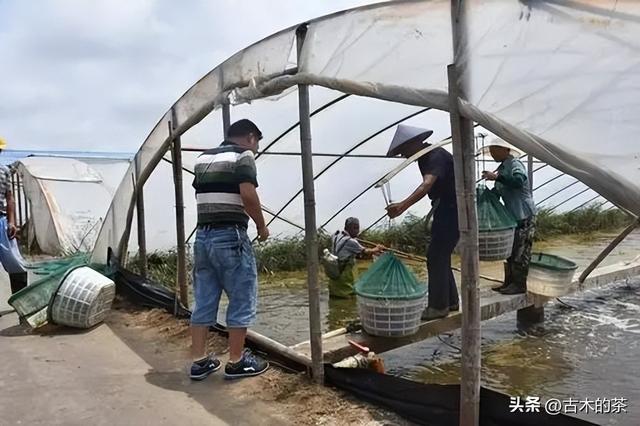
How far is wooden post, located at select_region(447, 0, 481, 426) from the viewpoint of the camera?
2.73 m

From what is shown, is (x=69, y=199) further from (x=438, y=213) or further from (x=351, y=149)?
(x=438, y=213)

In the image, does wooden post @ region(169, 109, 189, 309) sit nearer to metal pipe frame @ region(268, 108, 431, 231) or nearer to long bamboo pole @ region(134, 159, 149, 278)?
long bamboo pole @ region(134, 159, 149, 278)

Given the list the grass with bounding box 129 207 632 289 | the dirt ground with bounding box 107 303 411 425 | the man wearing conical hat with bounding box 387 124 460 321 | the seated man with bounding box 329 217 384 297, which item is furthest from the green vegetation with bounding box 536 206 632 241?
the dirt ground with bounding box 107 303 411 425

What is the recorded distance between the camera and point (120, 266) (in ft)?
22.4

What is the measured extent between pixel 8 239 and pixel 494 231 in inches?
194

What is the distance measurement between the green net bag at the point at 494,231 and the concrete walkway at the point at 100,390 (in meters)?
2.11

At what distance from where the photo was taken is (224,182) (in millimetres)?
3807

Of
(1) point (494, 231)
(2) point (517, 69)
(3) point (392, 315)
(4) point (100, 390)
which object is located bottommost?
(4) point (100, 390)

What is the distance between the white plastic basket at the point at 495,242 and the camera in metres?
4.33

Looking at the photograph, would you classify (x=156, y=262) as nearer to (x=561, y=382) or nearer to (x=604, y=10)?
(x=561, y=382)

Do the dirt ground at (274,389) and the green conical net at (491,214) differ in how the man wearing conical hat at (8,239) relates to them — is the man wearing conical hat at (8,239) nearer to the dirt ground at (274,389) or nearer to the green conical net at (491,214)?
the dirt ground at (274,389)

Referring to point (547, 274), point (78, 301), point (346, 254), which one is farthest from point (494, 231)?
point (78, 301)

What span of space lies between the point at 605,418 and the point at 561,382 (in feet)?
2.24

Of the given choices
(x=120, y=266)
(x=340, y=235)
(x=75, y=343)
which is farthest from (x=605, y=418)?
(x=120, y=266)
